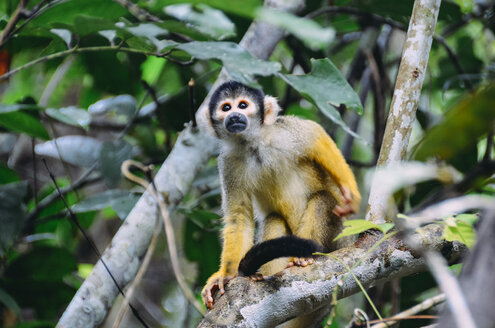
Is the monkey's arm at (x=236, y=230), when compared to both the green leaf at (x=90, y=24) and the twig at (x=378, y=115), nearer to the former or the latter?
the twig at (x=378, y=115)

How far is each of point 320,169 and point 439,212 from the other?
2411 mm

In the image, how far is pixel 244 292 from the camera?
2.16m

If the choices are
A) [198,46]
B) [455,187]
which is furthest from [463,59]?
[455,187]

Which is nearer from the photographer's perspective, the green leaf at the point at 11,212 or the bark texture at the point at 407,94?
the bark texture at the point at 407,94

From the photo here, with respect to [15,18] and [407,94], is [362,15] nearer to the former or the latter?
[407,94]

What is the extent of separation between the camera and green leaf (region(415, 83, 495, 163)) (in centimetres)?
92

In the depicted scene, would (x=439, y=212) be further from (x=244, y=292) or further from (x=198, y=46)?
(x=198, y=46)

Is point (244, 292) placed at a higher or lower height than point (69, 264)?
higher

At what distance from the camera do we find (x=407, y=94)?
2.59 meters

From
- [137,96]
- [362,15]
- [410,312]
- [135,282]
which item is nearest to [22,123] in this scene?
[135,282]

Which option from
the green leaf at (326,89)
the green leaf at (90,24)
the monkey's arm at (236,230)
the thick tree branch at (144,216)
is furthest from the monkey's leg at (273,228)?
the green leaf at (90,24)

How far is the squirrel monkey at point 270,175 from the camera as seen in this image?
319 cm

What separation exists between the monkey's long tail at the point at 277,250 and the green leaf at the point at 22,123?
141cm

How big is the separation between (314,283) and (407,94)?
110cm
